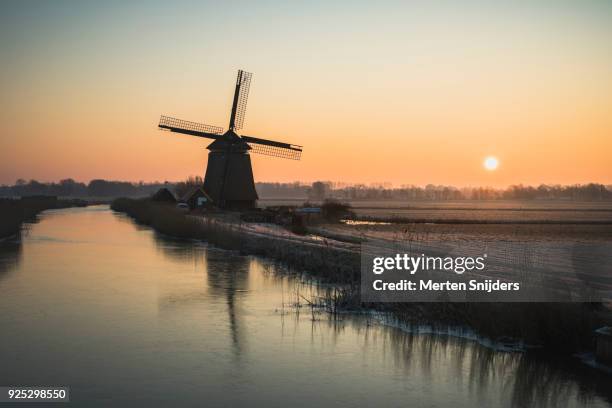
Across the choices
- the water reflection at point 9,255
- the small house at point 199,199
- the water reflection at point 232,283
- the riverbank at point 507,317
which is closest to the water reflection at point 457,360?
the water reflection at point 232,283

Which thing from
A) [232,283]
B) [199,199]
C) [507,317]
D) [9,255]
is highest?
[199,199]

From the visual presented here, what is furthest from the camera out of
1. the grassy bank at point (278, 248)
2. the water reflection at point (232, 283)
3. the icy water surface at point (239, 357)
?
the grassy bank at point (278, 248)

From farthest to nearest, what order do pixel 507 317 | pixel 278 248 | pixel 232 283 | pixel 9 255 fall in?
pixel 278 248 < pixel 9 255 < pixel 232 283 < pixel 507 317

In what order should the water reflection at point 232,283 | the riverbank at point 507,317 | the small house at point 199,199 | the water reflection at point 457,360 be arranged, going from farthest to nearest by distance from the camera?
the small house at point 199,199, the water reflection at point 232,283, the riverbank at point 507,317, the water reflection at point 457,360

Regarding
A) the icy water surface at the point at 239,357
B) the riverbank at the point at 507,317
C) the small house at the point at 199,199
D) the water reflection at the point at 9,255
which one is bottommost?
the water reflection at the point at 9,255

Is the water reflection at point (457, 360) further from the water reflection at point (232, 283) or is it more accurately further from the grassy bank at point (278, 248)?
the grassy bank at point (278, 248)

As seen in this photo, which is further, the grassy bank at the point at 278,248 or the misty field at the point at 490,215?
the misty field at the point at 490,215

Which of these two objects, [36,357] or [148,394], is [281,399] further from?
[36,357]

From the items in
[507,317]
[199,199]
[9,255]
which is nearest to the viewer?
[507,317]

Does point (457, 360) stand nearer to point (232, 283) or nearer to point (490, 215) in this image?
point (232, 283)

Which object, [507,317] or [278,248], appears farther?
[278,248]

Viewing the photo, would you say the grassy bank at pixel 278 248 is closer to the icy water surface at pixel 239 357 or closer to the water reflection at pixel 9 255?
the icy water surface at pixel 239 357

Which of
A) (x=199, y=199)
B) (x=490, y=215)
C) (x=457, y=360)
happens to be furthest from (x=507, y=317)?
(x=490, y=215)

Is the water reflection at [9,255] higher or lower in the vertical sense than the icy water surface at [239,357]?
lower
